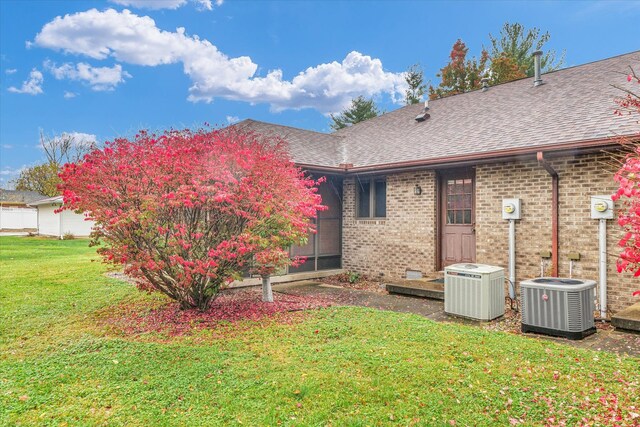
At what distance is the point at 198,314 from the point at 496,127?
725 centimetres

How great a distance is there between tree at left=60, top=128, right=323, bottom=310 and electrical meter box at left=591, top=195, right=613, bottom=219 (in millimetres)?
4703

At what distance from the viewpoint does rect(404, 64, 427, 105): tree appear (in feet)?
98.9

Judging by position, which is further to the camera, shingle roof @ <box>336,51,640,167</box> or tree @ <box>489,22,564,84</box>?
tree @ <box>489,22,564,84</box>

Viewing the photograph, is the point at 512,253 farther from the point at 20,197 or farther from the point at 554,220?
the point at 20,197

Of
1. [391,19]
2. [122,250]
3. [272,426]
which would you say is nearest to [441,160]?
[122,250]

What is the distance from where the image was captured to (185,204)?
560cm

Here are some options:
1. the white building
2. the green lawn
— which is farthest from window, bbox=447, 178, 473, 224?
the white building

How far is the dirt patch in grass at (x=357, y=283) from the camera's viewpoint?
9.19m

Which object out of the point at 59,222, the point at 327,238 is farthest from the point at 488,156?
the point at 59,222

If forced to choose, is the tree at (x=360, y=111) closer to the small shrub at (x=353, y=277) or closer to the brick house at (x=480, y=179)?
the brick house at (x=480, y=179)

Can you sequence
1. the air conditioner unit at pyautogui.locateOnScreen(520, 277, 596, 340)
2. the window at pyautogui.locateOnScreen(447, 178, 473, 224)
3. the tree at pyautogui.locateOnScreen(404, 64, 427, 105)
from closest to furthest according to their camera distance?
the air conditioner unit at pyautogui.locateOnScreen(520, 277, 596, 340) < the window at pyautogui.locateOnScreen(447, 178, 473, 224) < the tree at pyautogui.locateOnScreen(404, 64, 427, 105)

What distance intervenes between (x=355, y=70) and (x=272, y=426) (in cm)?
3128

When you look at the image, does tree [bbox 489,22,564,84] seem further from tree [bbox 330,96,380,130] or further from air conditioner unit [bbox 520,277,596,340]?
air conditioner unit [bbox 520,277,596,340]

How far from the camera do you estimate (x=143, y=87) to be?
25.5m
